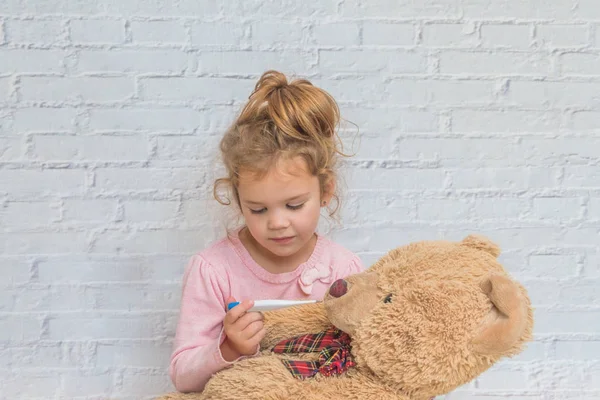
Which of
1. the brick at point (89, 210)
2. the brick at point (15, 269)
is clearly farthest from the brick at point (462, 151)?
the brick at point (15, 269)

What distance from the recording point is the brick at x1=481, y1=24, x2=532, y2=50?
1.57 m

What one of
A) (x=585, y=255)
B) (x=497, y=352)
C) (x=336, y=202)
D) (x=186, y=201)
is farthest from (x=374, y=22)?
(x=497, y=352)

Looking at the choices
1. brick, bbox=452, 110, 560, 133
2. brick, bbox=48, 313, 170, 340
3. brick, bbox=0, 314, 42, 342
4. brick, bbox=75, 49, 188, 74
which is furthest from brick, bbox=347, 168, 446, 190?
brick, bbox=0, 314, 42, 342

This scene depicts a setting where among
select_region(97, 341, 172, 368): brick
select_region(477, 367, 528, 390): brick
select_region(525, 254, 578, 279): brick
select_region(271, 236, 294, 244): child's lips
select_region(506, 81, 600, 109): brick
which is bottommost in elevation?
select_region(477, 367, 528, 390): brick

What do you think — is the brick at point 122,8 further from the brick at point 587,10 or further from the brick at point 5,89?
the brick at point 587,10

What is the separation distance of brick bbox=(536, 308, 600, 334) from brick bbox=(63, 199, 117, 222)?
103cm

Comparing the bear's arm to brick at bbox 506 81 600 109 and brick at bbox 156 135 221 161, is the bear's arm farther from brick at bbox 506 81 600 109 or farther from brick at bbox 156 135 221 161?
brick at bbox 506 81 600 109

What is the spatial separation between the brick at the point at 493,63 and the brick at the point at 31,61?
838mm

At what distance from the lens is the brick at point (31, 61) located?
149cm

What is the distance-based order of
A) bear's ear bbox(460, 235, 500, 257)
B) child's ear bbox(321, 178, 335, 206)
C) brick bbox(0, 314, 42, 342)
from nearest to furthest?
bear's ear bbox(460, 235, 500, 257)
child's ear bbox(321, 178, 335, 206)
brick bbox(0, 314, 42, 342)

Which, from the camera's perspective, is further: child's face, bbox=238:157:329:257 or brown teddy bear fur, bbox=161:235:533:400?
child's face, bbox=238:157:329:257

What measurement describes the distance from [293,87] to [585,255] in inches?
34.9

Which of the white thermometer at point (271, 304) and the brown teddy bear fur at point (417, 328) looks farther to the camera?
the white thermometer at point (271, 304)

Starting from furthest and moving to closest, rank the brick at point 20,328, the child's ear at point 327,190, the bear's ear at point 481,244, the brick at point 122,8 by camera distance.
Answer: the brick at point 20,328 → the brick at point 122,8 → the child's ear at point 327,190 → the bear's ear at point 481,244
